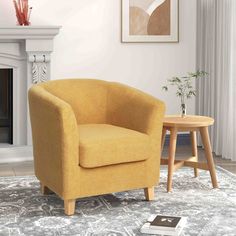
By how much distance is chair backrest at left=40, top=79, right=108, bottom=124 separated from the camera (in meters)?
4.10

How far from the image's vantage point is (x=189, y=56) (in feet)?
20.2

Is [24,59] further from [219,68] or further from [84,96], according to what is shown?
[219,68]

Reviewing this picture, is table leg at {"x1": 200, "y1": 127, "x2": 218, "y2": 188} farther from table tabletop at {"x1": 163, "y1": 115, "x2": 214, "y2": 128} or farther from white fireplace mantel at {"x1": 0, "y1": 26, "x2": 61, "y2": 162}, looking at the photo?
white fireplace mantel at {"x1": 0, "y1": 26, "x2": 61, "y2": 162}

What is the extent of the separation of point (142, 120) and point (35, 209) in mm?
961

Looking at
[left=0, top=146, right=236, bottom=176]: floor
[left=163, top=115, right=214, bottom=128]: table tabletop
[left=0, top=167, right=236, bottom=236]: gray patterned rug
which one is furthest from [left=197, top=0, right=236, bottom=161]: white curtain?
[left=163, top=115, right=214, bottom=128]: table tabletop

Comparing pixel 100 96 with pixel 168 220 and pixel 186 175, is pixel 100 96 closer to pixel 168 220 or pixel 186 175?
pixel 186 175

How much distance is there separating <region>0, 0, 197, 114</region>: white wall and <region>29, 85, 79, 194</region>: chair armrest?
6.41 feet

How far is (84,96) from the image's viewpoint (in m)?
4.19

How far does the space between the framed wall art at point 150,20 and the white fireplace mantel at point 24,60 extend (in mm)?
927

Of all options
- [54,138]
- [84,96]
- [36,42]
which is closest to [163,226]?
[54,138]

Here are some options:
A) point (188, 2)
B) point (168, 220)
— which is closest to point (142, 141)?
point (168, 220)

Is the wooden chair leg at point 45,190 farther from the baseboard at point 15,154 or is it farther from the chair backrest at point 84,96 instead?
the baseboard at point 15,154

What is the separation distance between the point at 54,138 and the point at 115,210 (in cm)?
63

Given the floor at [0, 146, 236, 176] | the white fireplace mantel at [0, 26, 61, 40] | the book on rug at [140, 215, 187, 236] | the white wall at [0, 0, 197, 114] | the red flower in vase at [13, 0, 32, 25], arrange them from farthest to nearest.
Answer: the white wall at [0, 0, 197, 114] → the red flower in vase at [13, 0, 32, 25] → the white fireplace mantel at [0, 26, 61, 40] → the floor at [0, 146, 236, 176] → the book on rug at [140, 215, 187, 236]
